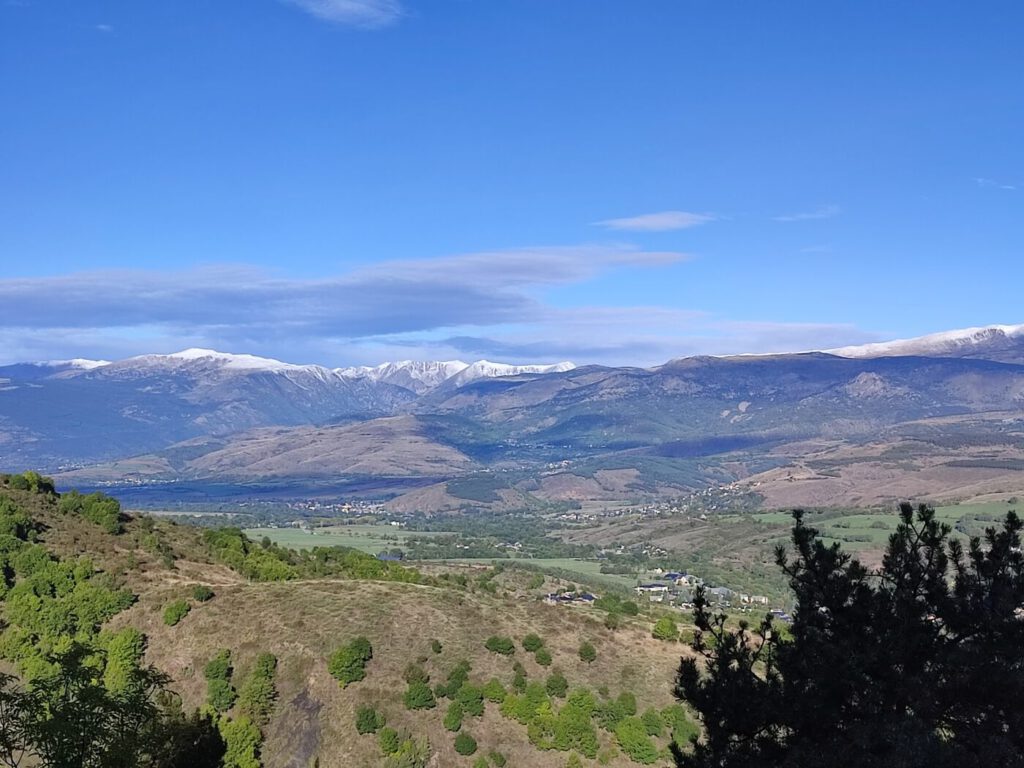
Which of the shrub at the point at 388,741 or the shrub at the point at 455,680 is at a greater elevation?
the shrub at the point at 455,680

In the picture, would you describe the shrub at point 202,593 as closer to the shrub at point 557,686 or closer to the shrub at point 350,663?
the shrub at point 350,663

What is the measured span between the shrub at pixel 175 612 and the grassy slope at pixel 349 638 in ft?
2.30

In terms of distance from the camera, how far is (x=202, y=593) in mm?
71812

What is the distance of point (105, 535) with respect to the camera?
287ft

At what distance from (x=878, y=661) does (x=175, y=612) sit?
5990 centimetres

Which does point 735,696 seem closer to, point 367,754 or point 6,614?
point 367,754

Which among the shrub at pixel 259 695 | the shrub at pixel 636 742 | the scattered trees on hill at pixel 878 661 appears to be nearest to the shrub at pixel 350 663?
the shrub at pixel 259 695

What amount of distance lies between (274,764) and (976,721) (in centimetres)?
4852

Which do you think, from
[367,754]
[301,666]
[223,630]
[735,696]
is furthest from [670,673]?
[735,696]

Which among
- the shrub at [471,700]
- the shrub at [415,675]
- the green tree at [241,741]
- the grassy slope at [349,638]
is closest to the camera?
the green tree at [241,741]

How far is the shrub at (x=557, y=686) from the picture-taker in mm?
64062

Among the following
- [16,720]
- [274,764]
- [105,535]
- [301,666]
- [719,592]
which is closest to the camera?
[16,720]

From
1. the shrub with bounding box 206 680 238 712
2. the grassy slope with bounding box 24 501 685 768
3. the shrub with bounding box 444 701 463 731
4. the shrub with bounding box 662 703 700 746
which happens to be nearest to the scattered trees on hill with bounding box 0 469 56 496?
the grassy slope with bounding box 24 501 685 768

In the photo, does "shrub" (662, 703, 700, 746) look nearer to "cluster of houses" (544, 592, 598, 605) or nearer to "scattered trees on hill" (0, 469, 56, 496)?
"cluster of houses" (544, 592, 598, 605)
